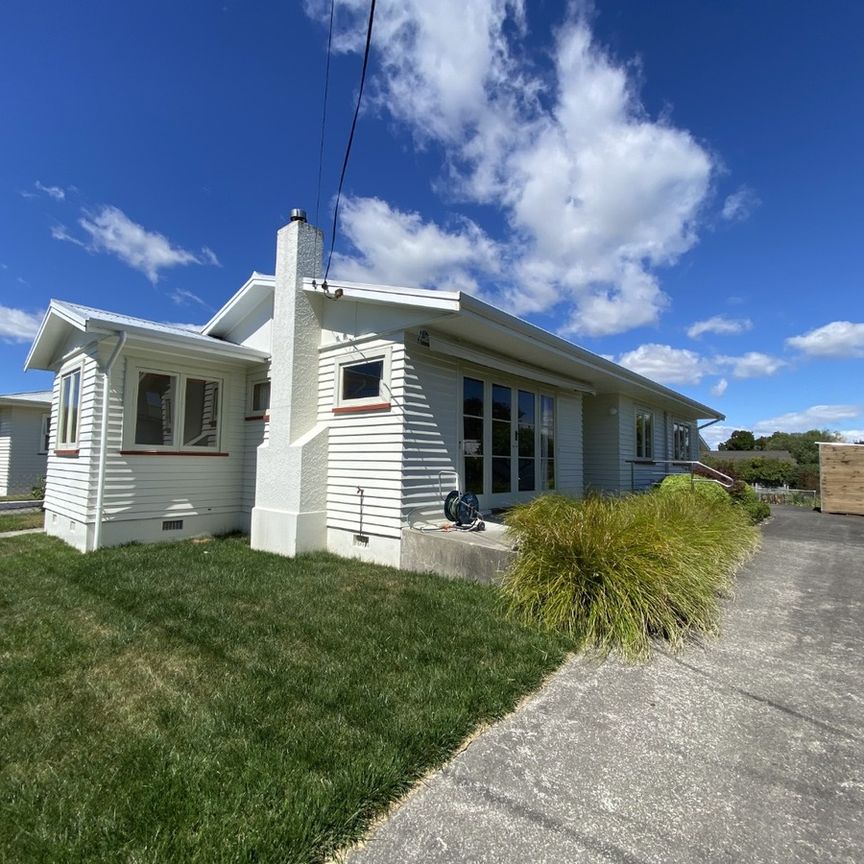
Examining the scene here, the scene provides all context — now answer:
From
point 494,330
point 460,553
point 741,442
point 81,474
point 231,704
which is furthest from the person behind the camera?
point 741,442

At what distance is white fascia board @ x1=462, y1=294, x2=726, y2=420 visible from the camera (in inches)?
238

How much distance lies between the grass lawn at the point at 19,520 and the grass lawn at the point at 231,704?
18.6 feet

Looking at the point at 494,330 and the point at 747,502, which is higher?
the point at 494,330

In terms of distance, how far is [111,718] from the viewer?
264cm

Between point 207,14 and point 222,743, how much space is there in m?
8.20

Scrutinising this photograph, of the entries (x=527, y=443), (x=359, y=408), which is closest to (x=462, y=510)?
(x=359, y=408)

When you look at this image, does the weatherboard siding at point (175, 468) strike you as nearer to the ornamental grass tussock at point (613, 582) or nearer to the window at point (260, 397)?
the window at point (260, 397)

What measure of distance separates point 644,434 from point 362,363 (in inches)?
402

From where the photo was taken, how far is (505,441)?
8.38 metres

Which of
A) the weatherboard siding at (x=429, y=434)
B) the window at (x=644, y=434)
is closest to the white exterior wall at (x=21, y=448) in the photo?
the weatherboard siding at (x=429, y=434)

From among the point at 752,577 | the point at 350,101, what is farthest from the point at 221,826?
the point at 350,101

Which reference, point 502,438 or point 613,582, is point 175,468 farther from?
point 613,582

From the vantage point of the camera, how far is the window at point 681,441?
16.1m

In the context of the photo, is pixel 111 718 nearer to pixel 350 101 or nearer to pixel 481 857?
pixel 481 857
